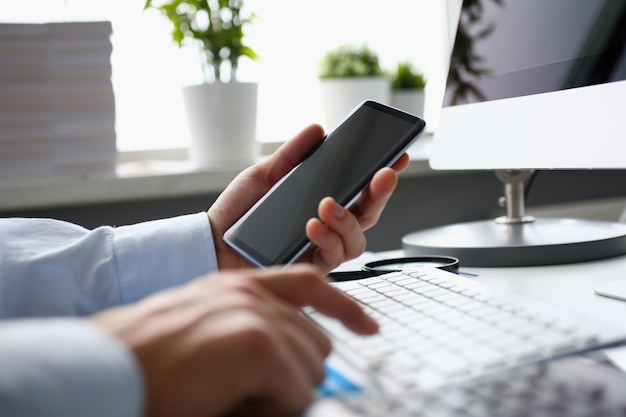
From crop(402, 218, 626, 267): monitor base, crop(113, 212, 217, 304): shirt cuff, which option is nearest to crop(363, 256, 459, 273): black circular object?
crop(402, 218, 626, 267): monitor base

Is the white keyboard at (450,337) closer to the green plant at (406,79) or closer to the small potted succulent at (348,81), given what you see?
the small potted succulent at (348,81)

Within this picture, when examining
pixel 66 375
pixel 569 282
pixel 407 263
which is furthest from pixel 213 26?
pixel 66 375

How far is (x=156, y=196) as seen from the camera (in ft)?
3.78

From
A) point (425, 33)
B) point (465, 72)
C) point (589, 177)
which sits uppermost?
point (425, 33)

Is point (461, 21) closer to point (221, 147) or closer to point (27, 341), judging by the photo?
point (221, 147)

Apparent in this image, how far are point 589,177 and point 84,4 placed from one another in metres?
1.16

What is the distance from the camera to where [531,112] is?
0.73 metres

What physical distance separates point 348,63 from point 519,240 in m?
0.74

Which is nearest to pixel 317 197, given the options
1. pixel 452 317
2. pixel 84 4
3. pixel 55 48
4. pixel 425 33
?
pixel 452 317

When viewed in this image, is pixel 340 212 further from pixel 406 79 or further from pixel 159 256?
pixel 406 79

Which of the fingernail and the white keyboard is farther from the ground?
the fingernail

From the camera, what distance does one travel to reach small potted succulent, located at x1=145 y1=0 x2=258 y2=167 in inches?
47.1

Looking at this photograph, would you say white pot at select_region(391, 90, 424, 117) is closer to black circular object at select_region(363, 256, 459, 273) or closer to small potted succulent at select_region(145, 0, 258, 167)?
small potted succulent at select_region(145, 0, 258, 167)

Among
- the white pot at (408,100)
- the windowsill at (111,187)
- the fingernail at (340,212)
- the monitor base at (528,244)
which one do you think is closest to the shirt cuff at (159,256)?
the fingernail at (340,212)
